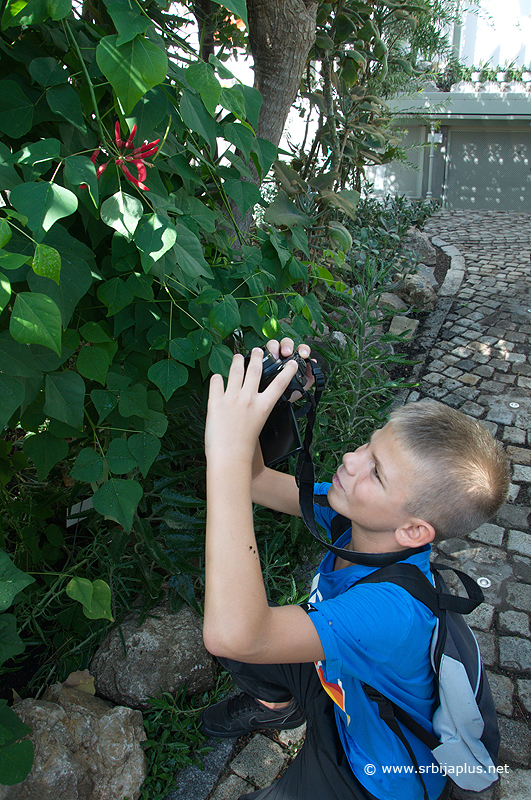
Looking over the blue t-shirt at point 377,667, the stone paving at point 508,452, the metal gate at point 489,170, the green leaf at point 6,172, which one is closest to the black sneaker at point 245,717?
the stone paving at point 508,452

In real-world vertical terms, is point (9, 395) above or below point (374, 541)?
above

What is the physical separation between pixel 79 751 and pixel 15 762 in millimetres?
550

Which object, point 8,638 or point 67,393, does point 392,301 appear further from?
point 8,638

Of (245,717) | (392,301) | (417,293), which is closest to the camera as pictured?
(245,717)

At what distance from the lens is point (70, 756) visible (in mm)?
1591

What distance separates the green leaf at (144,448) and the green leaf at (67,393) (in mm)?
162

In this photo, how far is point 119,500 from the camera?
1.27 metres

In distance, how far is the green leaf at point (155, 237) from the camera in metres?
1.01

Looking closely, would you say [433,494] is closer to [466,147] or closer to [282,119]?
[282,119]

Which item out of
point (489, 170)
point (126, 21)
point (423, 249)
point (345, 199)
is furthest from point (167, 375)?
point (489, 170)

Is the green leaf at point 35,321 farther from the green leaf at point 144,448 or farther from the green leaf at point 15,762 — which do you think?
the green leaf at point 15,762

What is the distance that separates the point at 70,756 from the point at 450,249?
7.17 meters

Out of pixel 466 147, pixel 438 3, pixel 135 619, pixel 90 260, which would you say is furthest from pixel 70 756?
pixel 466 147

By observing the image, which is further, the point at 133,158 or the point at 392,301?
the point at 392,301
